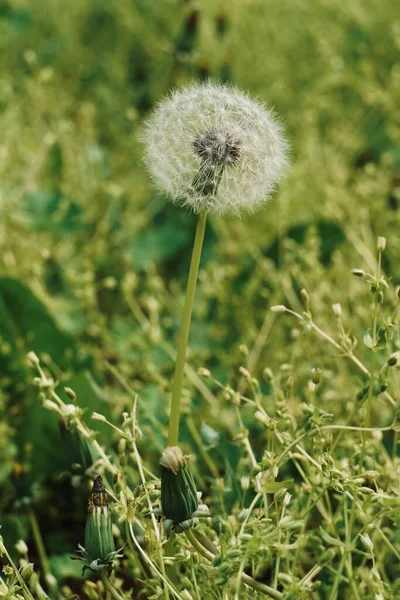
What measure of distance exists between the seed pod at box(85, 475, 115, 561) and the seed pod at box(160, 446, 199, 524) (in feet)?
0.23

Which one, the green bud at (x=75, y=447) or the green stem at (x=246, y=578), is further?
the green bud at (x=75, y=447)

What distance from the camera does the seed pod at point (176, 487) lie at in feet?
2.86

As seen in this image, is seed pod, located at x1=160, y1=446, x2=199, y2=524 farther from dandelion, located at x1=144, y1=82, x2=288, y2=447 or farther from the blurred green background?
the blurred green background

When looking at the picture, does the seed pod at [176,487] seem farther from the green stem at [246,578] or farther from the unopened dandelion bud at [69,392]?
the unopened dandelion bud at [69,392]

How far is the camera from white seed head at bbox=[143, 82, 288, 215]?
35.5 inches

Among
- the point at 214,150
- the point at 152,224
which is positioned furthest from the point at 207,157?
the point at 152,224

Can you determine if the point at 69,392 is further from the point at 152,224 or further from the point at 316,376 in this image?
the point at 152,224

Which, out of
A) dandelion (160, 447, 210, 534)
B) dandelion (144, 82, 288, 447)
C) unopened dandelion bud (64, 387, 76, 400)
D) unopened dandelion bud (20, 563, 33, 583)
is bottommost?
unopened dandelion bud (20, 563, 33, 583)

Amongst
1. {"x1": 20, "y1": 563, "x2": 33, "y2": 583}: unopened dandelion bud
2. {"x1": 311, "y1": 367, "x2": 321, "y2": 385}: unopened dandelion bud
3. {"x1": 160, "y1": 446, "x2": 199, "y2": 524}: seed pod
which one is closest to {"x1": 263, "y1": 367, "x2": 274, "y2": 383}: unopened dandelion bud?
{"x1": 311, "y1": 367, "x2": 321, "y2": 385}: unopened dandelion bud

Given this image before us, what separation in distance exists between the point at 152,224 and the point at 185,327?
4.76ft

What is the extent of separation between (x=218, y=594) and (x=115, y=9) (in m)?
2.93

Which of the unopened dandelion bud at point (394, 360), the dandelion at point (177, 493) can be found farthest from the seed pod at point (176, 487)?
the unopened dandelion bud at point (394, 360)

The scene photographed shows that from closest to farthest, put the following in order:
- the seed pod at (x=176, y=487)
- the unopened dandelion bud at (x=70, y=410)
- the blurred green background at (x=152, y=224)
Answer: the seed pod at (x=176, y=487) → the unopened dandelion bud at (x=70, y=410) → the blurred green background at (x=152, y=224)

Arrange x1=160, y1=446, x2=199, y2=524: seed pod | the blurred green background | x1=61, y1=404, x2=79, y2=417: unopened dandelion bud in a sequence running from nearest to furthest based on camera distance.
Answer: x1=160, y1=446, x2=199, y2=524: seed pod, x1=61, y1=404, x2=79, y2=417: unopened dandelion bud, the blurred green background
